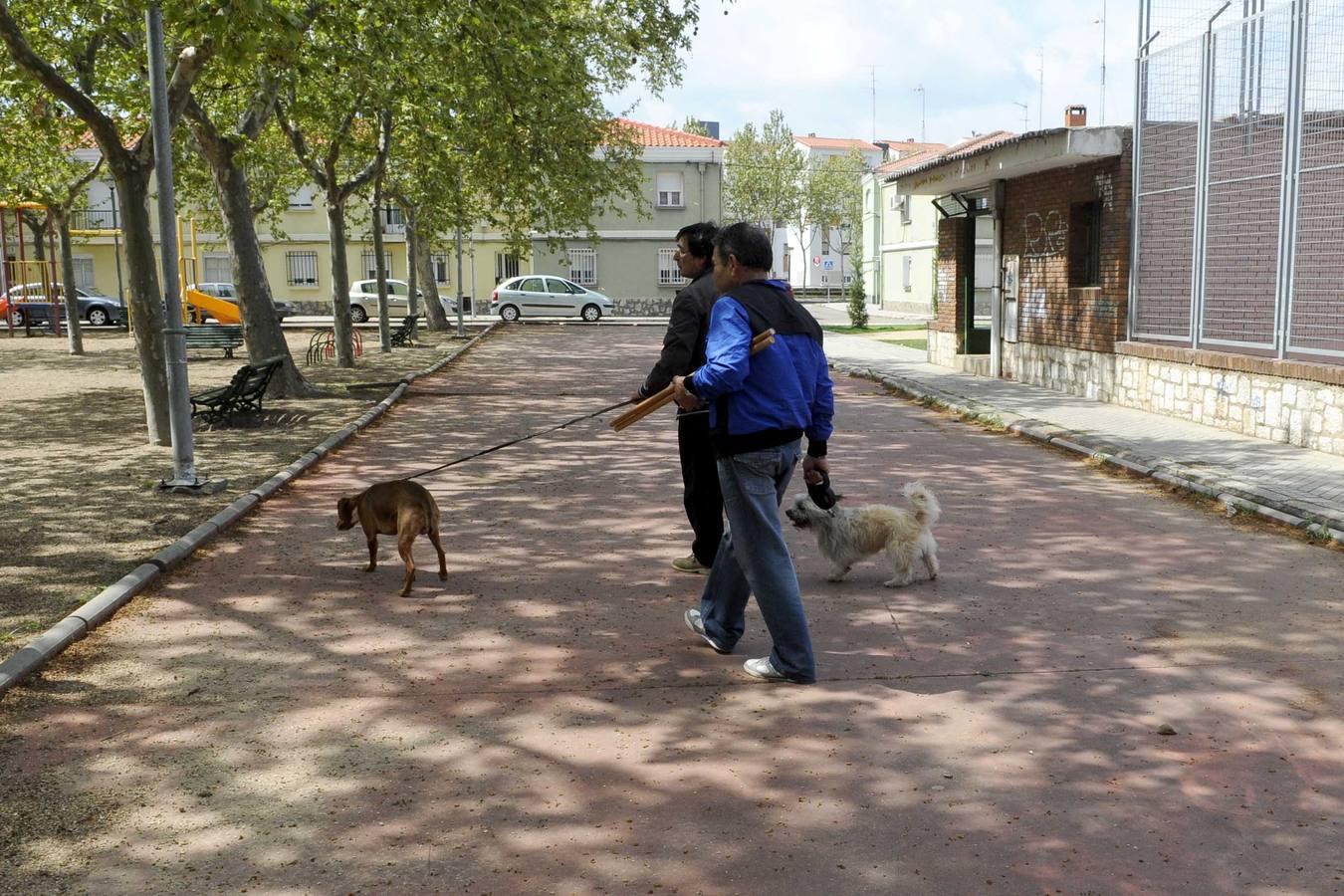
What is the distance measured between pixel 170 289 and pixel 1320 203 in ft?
34.3

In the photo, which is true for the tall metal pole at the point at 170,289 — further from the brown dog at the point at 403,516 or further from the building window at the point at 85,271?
the building window at the point at 85,271

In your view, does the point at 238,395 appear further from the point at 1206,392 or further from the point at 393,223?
the point at 393,223

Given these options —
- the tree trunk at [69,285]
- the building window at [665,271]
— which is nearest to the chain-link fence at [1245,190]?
the tree trunk at [69,285]

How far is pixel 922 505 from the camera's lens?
6836 millimetres

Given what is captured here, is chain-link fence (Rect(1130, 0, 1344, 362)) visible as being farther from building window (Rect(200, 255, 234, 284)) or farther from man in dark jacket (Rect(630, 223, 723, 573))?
building window (Rect(200, 255, 234, 284))

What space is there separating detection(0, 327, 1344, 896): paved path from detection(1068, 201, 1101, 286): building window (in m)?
9.27

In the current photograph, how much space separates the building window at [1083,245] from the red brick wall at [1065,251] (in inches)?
1.2

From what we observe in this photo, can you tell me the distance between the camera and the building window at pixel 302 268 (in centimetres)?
5559

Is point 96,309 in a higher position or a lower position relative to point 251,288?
lower

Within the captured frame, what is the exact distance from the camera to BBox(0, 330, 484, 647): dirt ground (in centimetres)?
713

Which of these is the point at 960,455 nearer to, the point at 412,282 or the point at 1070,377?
the point at 1070,377

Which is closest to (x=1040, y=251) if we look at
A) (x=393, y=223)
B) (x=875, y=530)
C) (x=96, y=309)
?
(x=875, y=530)

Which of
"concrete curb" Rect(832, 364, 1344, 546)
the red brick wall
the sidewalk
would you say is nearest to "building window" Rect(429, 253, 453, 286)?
the sidewalk

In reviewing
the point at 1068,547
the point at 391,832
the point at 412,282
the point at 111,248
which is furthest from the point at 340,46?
the point at 111,248
